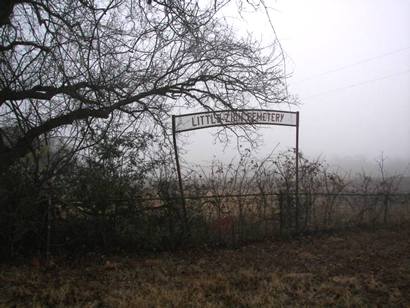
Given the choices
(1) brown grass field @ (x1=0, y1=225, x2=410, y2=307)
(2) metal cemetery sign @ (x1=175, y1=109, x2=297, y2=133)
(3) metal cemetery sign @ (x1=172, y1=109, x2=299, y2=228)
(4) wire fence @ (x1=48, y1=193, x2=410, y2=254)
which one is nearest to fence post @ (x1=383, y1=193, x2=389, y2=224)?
(4) wire fence @ (x1=48, y1=193, x2=410, y2=254)

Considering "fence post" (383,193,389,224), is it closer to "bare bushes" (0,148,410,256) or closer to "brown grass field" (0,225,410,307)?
"bare bushes" (0,148,410,256)

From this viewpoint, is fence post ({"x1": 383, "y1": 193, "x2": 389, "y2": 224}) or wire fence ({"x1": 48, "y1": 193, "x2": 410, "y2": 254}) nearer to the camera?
wire fence ({"x1": 48, "y1": 193, "x2": 410, "y2": 254})

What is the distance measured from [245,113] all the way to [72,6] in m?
4.30

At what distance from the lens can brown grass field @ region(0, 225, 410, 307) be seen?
16.5ft

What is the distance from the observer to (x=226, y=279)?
5.91m

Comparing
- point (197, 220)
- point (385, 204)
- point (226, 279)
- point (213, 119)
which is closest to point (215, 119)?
point (213, 119)

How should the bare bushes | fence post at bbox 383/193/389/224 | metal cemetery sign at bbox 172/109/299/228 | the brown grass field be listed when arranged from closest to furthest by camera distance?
the brown grass field < the bare bushes < metal cemetery sign at bbox 172/109/299/228 < fence post at bbox 383/193/389/224

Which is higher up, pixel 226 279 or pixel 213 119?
pixel 213 119

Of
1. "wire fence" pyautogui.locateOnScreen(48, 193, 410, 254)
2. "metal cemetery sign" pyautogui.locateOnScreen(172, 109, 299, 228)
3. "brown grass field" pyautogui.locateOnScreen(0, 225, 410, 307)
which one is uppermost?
"metal cemetery sign" pyautogui.locateOnScreen(172, 109, 299, 228)

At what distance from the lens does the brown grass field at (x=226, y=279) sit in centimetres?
502

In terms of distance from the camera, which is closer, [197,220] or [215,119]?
[197,220]

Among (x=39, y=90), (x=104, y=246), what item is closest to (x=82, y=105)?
(x=39, y=90)

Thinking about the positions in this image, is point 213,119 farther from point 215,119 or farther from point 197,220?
point 197,220

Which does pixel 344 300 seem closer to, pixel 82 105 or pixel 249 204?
pixel 249 204
